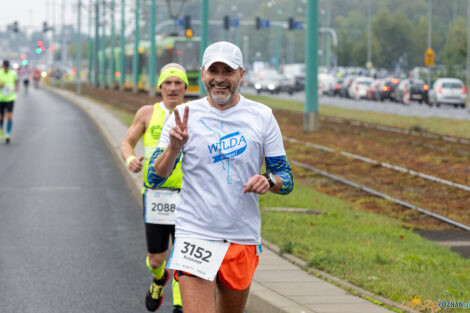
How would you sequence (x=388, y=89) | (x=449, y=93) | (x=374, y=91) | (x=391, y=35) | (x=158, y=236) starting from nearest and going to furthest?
1. (x=158, y=236)
2. (x=449, y=93)
3. (x=388, y=89)
4. (x=374, y=91)
5. (x=391, y=35)

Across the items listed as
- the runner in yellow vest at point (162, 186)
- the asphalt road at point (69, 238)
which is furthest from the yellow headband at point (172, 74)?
the asphalt road at point (69, 238)

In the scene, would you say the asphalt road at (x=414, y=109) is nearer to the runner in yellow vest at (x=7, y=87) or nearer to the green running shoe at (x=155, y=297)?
the runner in yellow vest at (x=7, y=87)

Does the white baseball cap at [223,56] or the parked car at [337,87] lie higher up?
the white baseball cap at [223,56]

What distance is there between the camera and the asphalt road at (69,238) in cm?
813

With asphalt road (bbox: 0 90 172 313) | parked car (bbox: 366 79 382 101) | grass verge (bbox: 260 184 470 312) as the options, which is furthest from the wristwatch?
parked car (bbox: 366 79 382 101)

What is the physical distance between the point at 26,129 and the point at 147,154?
86.3 feet

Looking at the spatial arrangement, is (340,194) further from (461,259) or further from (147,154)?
(147,154)

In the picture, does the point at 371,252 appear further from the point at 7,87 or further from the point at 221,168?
the point at 7,87

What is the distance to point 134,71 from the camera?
6925 centimetres

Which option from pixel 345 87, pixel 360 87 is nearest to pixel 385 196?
pixel 360 87

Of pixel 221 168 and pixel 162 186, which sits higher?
pixel 221 168

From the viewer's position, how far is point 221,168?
480cm

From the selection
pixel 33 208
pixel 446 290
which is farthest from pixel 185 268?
pixel 33 208

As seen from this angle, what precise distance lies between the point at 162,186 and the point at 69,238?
4453 millimetres
